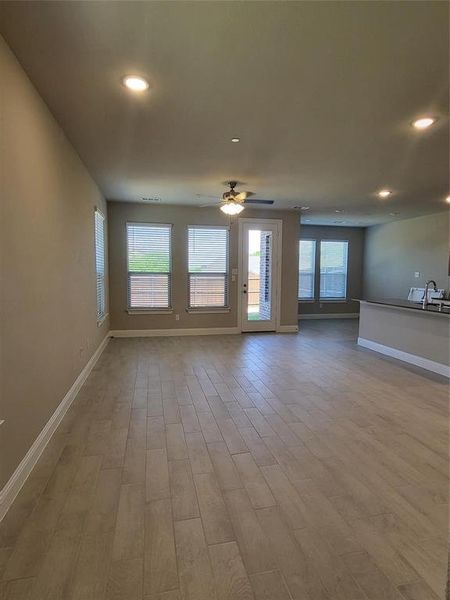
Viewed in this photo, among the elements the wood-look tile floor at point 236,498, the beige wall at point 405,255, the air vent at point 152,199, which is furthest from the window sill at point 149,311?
the beige wall at point 405,255

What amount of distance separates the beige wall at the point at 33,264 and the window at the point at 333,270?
7.26m

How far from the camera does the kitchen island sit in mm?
4602

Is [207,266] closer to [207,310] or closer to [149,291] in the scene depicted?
[207,310]

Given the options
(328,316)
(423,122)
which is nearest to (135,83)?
(423,122)

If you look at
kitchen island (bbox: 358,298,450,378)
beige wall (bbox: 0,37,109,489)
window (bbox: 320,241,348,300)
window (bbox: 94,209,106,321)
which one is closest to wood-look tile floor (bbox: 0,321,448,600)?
beige wall (bbox: 0,37,109,489)

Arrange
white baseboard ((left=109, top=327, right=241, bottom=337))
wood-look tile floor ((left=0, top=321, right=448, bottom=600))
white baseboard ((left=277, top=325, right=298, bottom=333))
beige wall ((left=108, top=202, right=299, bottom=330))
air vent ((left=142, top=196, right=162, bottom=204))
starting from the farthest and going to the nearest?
white baseboard ((left=277, top=325, right=298, bottom=333)), white baseboard ((left=109, top=327, right=241, bottom=337)), beige wall ((left=108, top=202, right=299, bottom=330)), air vent ((left=142, top=196, right=162, bottom=204)), wood-look tile floor ((left=0, top=321, right=448, bottom=600))

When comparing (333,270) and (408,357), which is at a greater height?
(333,270)

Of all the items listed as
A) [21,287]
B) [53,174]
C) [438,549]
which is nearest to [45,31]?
[53,174]

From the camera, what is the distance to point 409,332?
5148 millimetres

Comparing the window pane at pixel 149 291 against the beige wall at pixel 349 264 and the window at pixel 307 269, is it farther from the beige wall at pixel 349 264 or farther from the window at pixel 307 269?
the beige wall at pixel 349 264

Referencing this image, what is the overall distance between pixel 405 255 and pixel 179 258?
5345 mm

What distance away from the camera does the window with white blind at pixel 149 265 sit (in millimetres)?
6719

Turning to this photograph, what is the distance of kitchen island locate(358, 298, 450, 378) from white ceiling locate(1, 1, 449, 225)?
1898 millimetres

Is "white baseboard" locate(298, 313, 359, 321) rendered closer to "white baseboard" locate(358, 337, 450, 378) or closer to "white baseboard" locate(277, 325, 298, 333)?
"white baseboard" locate(277, 325, 298, 333)
